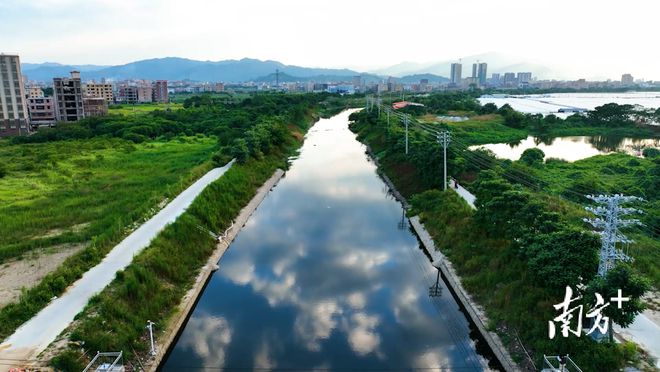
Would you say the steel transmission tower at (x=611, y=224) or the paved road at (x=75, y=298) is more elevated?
the steel transmission tower at (x=611, y=224)

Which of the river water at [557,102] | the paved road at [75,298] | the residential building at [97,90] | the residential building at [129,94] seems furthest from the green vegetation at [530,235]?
the residential building at [129,94]

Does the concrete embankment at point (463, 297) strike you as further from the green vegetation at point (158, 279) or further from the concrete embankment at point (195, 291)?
the green vegetation at point (158, 279)

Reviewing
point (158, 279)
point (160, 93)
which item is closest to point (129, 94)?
point (160, 93)

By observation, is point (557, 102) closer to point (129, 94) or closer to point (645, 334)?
point (129, 94)

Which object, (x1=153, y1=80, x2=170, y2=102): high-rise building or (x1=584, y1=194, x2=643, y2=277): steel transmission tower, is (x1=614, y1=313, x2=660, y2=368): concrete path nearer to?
(x1=584, y1=194, x2=643, y2=277): steel transmission tower

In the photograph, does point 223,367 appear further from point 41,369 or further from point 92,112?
point 92,112
